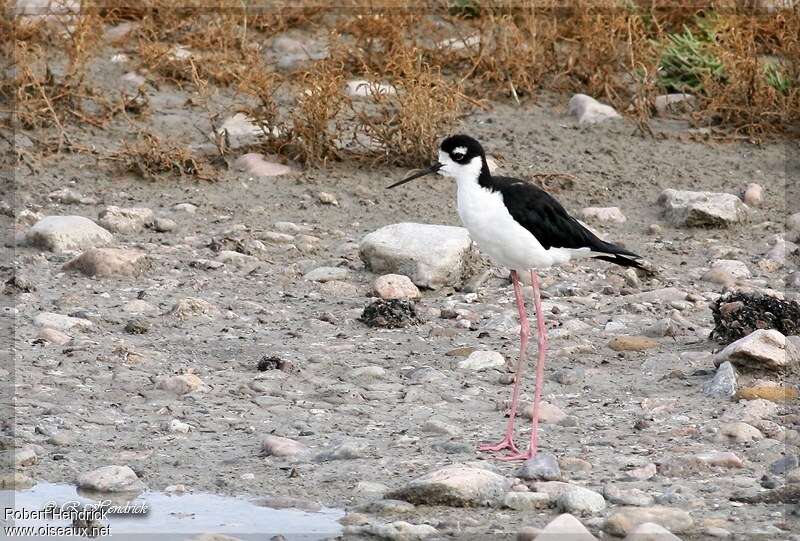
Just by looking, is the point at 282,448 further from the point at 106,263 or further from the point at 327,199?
the point at 327,199

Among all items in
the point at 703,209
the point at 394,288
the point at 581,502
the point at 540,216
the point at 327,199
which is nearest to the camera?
the point at 581,502

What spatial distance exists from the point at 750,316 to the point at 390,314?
1.59 meters

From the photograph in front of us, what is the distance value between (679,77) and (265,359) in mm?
4387

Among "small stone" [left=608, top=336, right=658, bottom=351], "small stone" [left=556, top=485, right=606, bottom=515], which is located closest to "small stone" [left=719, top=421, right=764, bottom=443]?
"small stone" [left=556, top=485, right=606, bottom=515]

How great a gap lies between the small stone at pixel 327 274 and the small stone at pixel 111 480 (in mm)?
2347

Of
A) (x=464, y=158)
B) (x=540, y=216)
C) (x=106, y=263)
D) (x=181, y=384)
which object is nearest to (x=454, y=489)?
(x=540, y=216)

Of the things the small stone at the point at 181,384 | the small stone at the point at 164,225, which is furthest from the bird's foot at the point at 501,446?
the small stone at the point at 164,225

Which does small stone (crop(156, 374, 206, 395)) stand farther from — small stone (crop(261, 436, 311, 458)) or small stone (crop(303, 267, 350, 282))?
small stone (crop(303, 267, 350, 282))

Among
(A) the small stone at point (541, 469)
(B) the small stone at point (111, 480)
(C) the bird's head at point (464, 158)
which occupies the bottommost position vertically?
(B) the small stone at point (111, 480)

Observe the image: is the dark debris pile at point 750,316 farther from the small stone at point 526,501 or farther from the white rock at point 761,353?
the small stone at point 526,501

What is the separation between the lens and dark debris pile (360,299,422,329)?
636 cm

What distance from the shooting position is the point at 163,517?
452cm

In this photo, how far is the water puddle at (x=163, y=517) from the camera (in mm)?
4402

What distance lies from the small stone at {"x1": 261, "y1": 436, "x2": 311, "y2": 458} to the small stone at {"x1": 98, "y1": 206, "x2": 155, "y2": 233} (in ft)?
8.74
